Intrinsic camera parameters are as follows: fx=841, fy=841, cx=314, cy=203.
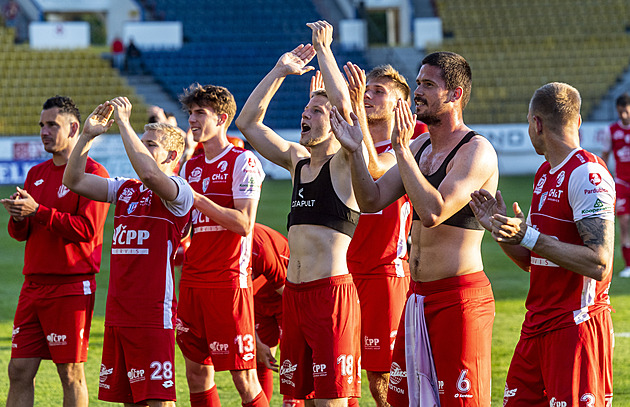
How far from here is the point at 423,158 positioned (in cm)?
478

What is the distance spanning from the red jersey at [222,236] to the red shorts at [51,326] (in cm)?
77

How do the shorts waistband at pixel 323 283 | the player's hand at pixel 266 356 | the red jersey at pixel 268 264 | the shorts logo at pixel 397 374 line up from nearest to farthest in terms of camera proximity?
the shorts logo at pixel 397 374 < the shorts waistband at pixel 323 283 < the player's hand at pixel 266 356 < the red jersey at pixel 268 264

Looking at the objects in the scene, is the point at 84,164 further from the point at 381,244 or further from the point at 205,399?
the point at 381,244

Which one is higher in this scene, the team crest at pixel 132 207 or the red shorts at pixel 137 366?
the team crest at pixel 132 207

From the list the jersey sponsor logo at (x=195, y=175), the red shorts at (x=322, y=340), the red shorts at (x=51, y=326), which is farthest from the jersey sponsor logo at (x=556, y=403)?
the red shorts at (x=51, y=326)

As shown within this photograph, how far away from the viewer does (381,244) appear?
238 inches

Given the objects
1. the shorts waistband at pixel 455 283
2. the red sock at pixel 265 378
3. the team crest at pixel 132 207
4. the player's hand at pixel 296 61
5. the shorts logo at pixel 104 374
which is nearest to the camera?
the shorts waistband at pixel 455 283

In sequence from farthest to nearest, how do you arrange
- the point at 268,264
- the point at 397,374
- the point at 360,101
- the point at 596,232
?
the point at 268,264
the point at 360,101
the point at 397,374
the point at 596,232

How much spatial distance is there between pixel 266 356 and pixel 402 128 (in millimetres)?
2651

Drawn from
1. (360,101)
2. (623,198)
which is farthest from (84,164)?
(623,198)

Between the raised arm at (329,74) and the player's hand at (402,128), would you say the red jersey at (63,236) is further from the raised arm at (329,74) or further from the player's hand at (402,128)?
the player's hand at (402,128)

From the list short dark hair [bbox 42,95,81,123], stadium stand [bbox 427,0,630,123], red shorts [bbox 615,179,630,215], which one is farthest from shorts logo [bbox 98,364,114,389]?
stadium stand [bbox 427,0,630,123]

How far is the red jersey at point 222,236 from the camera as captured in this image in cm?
595

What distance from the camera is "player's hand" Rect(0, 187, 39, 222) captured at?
558cm
